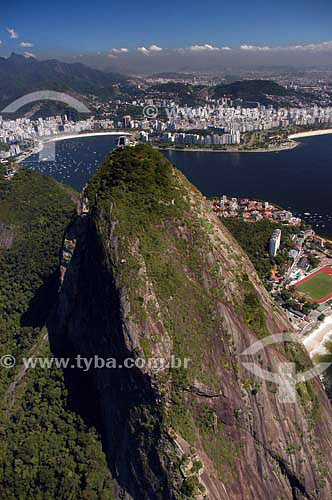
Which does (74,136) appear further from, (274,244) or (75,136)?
A: (274,244)

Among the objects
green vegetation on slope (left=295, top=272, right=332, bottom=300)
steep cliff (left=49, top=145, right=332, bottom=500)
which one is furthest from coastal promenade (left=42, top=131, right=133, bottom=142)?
steep cliff (left=49, top=145, right=332, bottom=500)

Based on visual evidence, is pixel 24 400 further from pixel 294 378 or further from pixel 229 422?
pixel 294 378

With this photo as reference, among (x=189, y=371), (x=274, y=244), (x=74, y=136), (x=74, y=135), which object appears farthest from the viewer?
(x=74, y=135)

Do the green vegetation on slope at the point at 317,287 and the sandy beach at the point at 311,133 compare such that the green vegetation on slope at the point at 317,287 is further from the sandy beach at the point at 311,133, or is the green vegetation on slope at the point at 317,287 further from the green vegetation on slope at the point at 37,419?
the sandy beach at the point at 311,133

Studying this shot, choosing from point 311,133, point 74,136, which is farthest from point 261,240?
point 74,136

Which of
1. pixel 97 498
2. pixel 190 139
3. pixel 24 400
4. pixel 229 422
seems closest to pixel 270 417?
pixel 229 422

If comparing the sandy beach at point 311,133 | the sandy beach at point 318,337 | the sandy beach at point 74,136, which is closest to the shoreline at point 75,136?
the sandy beach at point 74,136
